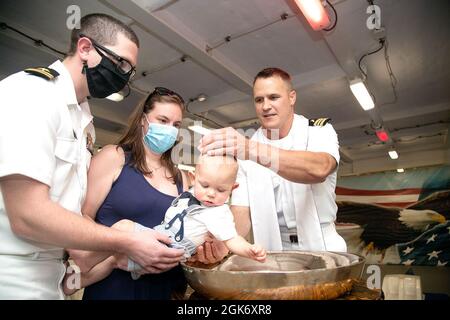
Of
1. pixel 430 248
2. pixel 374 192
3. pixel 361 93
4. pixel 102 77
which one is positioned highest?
pixel 361 93

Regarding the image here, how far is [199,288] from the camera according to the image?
92 cm

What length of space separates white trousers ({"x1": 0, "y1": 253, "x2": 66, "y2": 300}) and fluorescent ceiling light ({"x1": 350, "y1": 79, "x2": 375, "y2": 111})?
4.81 meters

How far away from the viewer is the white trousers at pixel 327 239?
1.73 meters

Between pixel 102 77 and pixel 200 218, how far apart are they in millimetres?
867

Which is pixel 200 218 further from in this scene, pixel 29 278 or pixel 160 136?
pixel 29 278

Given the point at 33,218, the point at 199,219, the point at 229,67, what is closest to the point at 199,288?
the point at 199,219

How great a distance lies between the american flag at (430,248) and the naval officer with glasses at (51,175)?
26.2ft

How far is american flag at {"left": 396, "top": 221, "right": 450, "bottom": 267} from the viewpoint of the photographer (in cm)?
675

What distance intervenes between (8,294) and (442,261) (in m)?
8.68

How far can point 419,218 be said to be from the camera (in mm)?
7328

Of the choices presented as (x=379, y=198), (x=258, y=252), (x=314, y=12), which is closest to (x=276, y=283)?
(x=258, y=252)

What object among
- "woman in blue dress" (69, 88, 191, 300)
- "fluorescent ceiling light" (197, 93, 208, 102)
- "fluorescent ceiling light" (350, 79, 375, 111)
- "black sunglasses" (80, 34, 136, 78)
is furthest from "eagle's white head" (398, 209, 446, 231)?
"black sunglasses" (80, 34, 136, 78)

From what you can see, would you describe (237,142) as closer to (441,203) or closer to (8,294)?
(8,294)

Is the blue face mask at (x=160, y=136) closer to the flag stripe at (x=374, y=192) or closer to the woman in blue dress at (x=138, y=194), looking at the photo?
the woman in blue dress at (x=138, y=194)
